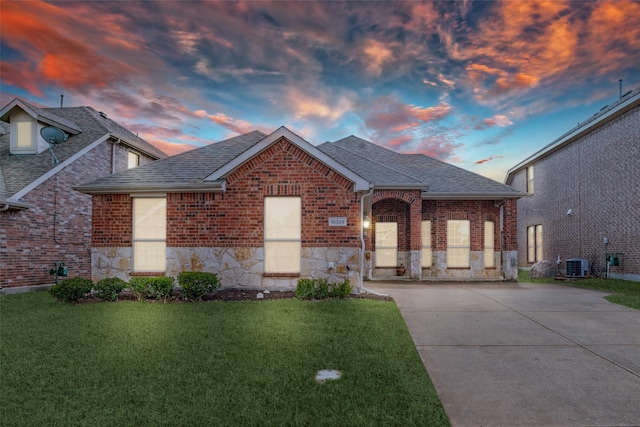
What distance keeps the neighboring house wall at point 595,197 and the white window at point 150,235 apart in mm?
18631

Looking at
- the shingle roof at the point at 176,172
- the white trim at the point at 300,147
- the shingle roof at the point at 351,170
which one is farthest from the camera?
the shingle roof at the point at 351,170

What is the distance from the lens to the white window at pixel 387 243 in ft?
55.5

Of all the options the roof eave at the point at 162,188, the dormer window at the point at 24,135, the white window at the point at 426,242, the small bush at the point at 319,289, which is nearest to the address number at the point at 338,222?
the small bush at the point at 319,289

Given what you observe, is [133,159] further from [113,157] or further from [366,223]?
[366,223]

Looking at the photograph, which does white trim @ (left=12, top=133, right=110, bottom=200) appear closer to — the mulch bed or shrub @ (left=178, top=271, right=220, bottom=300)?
the mulch bed

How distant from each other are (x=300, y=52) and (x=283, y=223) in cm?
644

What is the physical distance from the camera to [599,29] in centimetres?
1240

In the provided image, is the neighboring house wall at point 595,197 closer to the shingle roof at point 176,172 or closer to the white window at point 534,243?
the white window at point 534,243

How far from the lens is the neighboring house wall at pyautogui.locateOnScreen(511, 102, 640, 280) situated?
1616 centimetres

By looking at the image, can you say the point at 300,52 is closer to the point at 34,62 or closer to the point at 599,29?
the point at 34,62

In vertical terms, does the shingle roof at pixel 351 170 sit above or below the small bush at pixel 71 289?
above

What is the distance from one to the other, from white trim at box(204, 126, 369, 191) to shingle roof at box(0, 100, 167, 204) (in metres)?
8.46

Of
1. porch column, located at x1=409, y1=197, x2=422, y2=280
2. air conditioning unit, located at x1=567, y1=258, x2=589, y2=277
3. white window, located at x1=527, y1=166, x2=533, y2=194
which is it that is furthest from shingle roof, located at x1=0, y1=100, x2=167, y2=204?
white window, located at x1=527, y1=166, x2=533, y2=194

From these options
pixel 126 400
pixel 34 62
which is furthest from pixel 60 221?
pixel 126 400
